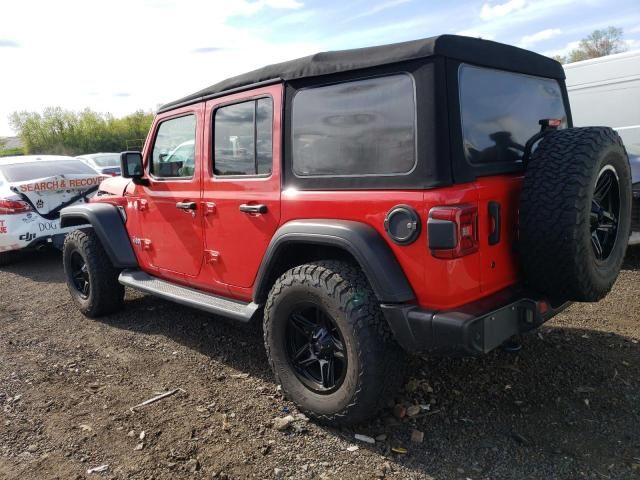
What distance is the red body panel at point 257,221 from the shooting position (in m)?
2.43

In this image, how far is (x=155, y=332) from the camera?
4480 mm

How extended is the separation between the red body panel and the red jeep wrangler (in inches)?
0.5

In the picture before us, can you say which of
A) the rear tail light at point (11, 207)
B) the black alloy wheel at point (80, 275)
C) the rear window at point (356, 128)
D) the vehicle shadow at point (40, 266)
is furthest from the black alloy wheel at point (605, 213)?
the rear tail light at point (11, 207)

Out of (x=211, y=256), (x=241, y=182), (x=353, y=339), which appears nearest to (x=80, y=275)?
(x=211, y=256)

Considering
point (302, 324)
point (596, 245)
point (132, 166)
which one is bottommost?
point (302, 324)

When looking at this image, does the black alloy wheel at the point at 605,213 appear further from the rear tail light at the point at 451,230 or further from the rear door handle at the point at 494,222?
the rear tail light at the point at 451,230

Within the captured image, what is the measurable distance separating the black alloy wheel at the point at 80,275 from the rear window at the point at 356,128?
2.95 meters

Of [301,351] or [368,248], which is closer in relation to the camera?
[368,248]

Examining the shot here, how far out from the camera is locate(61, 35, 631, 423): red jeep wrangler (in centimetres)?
242

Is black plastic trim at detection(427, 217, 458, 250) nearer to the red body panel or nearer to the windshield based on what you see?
the red body panel

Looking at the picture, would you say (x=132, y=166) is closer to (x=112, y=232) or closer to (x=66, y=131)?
(x=112, y=232)

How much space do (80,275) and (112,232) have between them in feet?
2.89

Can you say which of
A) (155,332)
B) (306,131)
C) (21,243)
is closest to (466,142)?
(306,131)

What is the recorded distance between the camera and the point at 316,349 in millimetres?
2922
